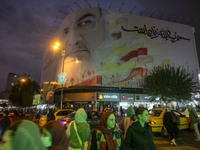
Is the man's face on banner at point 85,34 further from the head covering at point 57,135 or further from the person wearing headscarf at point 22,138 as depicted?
the person wearing headscarf at point 22,138

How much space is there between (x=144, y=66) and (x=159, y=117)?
1029 inches

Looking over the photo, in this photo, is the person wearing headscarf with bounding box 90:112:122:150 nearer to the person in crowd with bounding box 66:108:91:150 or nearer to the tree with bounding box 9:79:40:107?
the person in crowd with bounding box 66:108:91:150

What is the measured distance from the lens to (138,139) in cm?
260

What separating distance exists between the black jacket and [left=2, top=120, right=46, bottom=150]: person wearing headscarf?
1.82m

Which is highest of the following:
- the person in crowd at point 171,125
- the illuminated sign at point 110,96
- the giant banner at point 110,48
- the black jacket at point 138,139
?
the giant banner at point 110,48

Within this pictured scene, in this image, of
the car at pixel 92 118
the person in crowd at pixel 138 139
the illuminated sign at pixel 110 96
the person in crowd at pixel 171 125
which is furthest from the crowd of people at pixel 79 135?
the illuminated sign at pixel 110 96

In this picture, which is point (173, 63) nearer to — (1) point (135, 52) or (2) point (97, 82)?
(1) point (135, 52)

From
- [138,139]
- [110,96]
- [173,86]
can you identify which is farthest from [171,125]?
[110,96]

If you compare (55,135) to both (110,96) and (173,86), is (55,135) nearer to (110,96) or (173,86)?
(173,86)

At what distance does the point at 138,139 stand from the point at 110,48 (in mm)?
29602

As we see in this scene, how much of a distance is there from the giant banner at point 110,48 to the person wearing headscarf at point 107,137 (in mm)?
26437

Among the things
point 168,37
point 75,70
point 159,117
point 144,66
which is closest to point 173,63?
point 168,37

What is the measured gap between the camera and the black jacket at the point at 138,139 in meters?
2.58

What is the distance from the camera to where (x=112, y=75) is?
30719 millimetres
